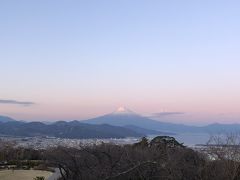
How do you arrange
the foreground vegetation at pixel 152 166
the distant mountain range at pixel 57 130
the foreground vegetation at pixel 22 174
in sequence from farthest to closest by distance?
the distant mountain range at pixel 57 130 < the foreground vegetation at pixel 22 174 < the foreground vegetation at pixel 152 166

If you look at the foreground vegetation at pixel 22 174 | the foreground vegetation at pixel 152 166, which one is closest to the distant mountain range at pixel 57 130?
the foreground vegetation at pixel 22 174

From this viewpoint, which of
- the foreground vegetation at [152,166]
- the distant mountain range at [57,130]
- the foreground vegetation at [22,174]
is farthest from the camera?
the distant mountain range at [57,130]

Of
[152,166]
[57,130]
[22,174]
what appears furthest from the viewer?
[57,130]

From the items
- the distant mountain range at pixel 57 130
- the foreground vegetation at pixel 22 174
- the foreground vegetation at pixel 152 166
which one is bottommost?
the foreground vegetation at pixel 22 174

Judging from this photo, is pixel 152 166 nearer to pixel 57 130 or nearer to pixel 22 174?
pixel 22 174

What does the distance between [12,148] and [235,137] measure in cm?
2536

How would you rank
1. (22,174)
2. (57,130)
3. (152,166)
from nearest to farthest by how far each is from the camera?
(152,166) < (22,174) < (57,130)

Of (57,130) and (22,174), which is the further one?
(57,130)

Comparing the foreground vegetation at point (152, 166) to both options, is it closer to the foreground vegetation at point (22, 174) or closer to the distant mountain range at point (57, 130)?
the foreground vegetation at point (22, 174)

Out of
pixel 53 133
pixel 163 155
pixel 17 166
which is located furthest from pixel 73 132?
pixel 163 155

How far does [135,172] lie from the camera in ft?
47.7

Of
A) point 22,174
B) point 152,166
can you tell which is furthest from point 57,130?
point 152,166

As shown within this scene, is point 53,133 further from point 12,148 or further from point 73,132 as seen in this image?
point 12,148

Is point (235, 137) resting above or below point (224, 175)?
above
